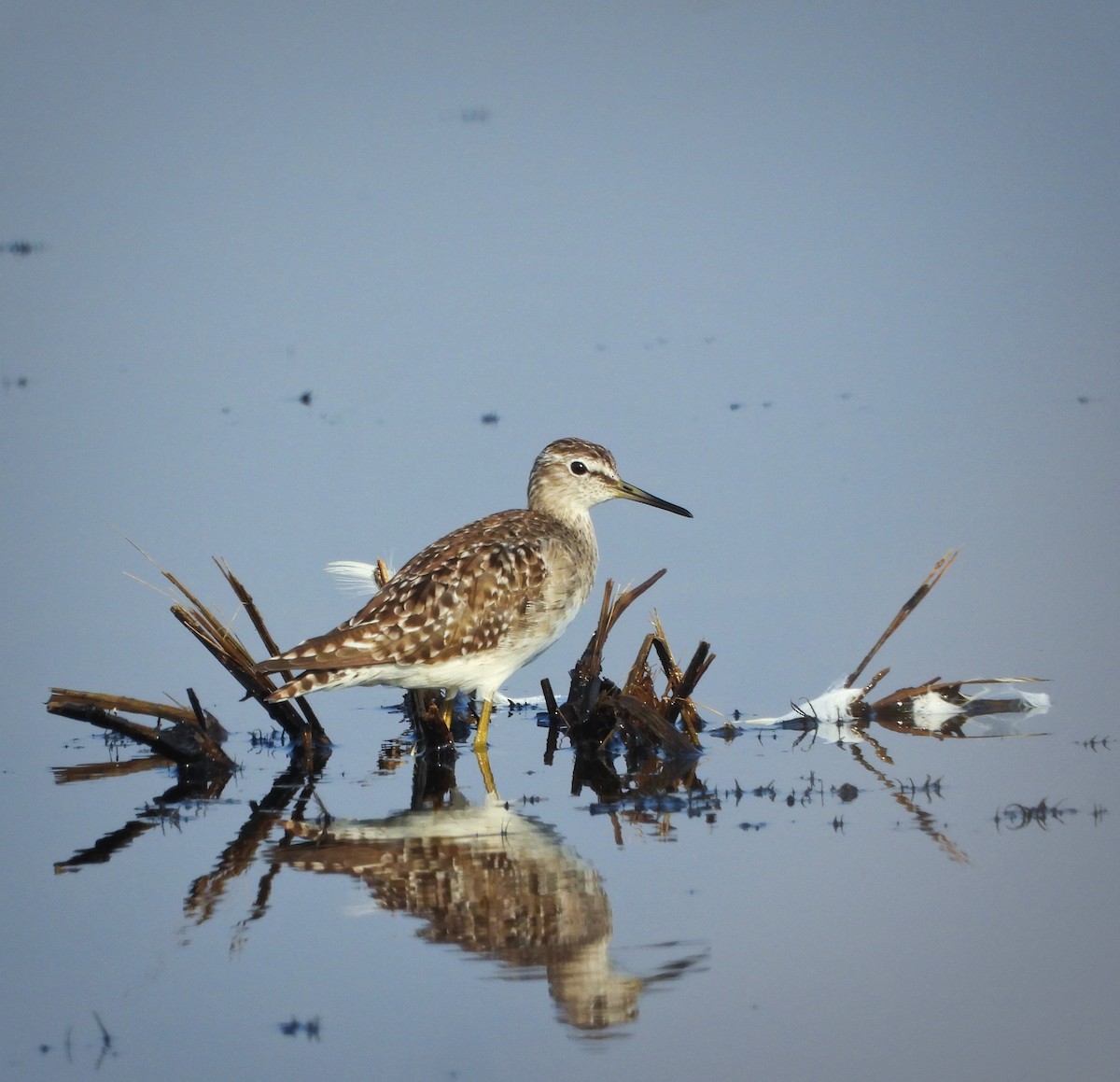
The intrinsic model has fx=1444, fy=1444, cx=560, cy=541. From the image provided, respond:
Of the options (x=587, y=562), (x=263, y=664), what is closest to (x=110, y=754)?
(x=263, y=664)

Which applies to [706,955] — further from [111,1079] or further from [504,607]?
[504,607]

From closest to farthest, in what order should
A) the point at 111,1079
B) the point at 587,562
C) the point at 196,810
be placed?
1. the point at 111,1079
2. the point at 196,810
3. the point at 587,562

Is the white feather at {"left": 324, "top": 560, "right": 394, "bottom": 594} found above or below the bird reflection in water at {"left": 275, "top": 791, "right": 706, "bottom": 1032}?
above

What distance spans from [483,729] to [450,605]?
2.98 feet

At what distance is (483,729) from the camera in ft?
33.1

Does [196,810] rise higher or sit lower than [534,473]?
lower

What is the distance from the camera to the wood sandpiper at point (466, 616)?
948 cm

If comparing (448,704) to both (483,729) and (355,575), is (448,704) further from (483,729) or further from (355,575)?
(355,575)

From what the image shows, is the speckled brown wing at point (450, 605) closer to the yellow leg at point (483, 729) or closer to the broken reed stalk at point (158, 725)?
the yellow leg at point (483, 729)

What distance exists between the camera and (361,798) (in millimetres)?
8688

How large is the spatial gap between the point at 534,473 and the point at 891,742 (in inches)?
145

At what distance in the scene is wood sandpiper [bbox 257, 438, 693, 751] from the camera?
948cm

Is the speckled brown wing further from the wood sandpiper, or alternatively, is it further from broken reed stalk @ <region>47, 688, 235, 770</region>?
broken reed stalk @ <region>47, 688, 235, 770</region>

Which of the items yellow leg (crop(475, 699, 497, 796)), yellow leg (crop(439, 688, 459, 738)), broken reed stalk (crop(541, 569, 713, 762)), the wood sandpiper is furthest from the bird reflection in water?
yellow leg (crop(439, 688, 459, 738))
